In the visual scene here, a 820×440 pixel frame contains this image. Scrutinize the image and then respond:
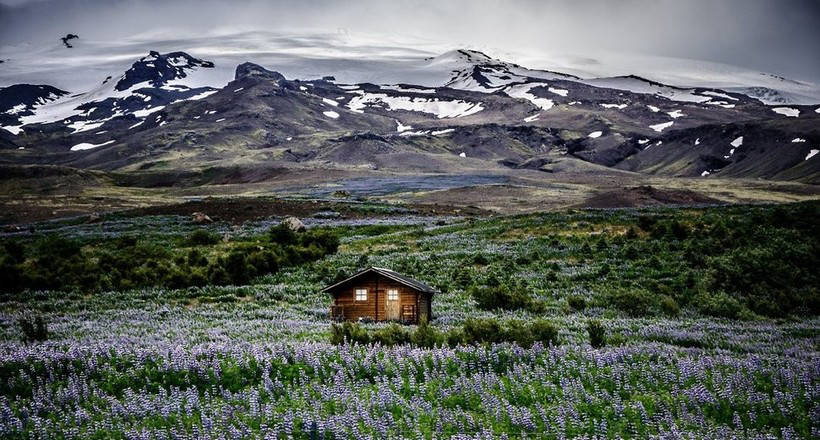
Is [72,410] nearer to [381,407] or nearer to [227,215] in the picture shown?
[381,407]

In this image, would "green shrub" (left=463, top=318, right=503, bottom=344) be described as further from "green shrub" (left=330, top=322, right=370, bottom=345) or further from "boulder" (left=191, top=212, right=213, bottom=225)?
"boulder" (left=191, top=212, right=213, bottom=225)

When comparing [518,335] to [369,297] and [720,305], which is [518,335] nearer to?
[369,297]

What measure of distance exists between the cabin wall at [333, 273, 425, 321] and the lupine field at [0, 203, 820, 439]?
235 cm

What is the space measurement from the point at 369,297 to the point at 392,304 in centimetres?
108

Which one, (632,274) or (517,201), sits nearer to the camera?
(632,274)

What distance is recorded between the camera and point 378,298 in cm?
2916

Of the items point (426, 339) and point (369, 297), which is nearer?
point (426, 339)

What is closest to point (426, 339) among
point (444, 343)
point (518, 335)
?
point (444, 343)

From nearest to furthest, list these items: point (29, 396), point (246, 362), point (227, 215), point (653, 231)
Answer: point (29, 396)
point (246, 362)
point (653, 231)
point (227, 215)

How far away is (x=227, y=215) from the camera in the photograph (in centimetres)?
8062

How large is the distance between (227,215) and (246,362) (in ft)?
227

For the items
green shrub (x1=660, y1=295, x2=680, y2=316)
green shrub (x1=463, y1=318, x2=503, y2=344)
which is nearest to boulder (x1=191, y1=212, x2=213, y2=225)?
green shrub (x1=660, y1=295, x2=680, y2=316)

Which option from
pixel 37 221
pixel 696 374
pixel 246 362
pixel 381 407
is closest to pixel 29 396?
pixel 246 362

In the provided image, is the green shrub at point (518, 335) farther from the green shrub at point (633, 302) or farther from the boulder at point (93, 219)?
the boulder at point (93, 219)
